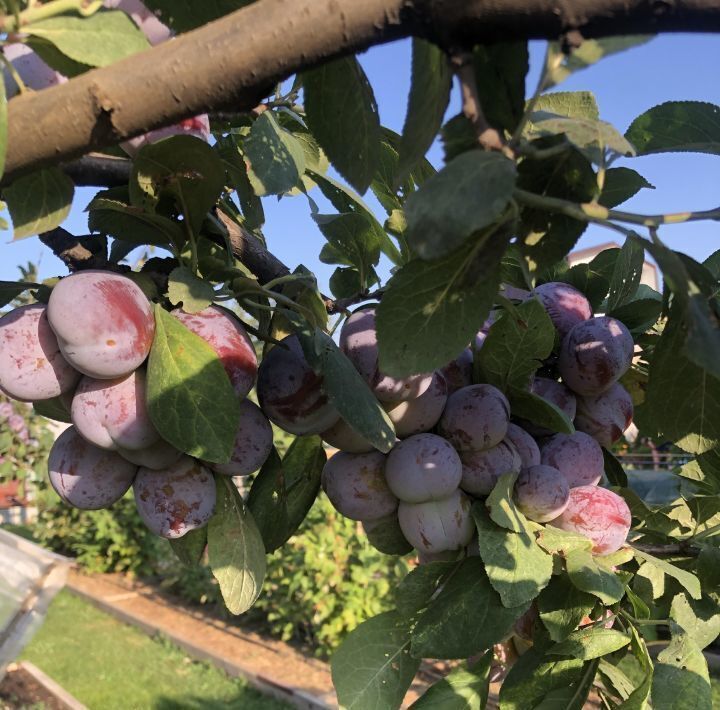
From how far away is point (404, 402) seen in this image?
2.54 ft

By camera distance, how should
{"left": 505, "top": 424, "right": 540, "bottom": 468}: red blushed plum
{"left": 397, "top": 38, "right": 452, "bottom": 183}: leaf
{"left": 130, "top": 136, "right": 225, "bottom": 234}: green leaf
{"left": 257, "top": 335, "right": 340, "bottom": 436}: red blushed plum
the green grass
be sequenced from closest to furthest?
{"left": 397, "top": 38, "right": 452, "bottom": 183}: leaf
{"left": 130, "top": 136, "right": 225, "bottom": 234}: green leaf
{"left": 257, "top": 335, "right": 340, "bottom": 436}: red blushed plum
{"left": 505, "top": 424, "right": 540, "bottom": 468}: red blushed plum
the green grass

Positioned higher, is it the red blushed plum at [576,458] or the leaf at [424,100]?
the leaf at [424,100]

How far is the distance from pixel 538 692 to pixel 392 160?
682 mm

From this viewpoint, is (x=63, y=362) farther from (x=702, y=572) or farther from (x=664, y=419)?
(x=702, y=572)

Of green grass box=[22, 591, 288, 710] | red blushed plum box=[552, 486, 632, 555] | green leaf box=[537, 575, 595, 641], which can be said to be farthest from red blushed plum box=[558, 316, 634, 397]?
green grass box=[22, 591, 288, 710]

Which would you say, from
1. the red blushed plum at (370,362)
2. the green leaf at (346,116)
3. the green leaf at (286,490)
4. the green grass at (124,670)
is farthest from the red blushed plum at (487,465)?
the green grass at (124,670)

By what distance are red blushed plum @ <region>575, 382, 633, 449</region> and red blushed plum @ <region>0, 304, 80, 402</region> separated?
1.98ft

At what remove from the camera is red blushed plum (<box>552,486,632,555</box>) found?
0.80m

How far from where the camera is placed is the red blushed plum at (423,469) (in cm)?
75

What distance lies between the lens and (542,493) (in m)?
0.76

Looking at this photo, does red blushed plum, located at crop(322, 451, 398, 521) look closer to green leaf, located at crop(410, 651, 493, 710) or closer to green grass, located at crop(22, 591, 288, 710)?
green leaf, located at crop(410, 651, 493, 710)

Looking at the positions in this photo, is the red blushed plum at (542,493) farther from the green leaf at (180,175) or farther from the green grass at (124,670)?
the green grass at (124,670)

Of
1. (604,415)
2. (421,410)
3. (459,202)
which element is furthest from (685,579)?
(459,202)

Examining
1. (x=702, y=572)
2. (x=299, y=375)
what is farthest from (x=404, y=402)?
(x=702, y=572)
